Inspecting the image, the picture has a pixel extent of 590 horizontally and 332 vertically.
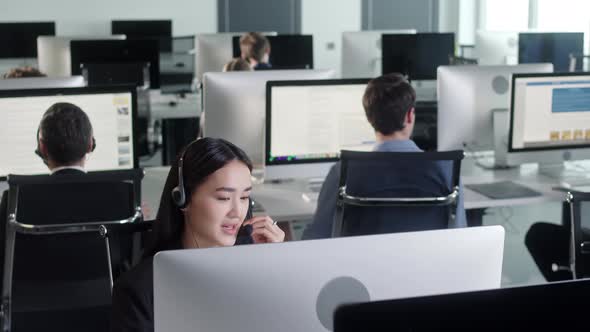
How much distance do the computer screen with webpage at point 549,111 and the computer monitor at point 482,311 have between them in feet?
9.19

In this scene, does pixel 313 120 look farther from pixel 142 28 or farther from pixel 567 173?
pixel 142 28

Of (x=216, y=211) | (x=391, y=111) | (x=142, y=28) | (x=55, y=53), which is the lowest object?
(x=216, y=211)

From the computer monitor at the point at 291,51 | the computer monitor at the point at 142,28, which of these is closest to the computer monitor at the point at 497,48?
the computer monitor at the point at 291,51

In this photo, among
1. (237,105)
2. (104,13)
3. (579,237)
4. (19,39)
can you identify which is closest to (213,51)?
(19,39)

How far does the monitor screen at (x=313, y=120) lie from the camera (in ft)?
11.1

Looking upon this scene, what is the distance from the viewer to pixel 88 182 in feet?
7.25

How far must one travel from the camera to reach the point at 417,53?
6.20 meters

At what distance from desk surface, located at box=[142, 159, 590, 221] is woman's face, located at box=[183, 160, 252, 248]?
1386 millimetres

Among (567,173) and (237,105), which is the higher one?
(237,105)

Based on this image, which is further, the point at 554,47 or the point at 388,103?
the point at 554,47

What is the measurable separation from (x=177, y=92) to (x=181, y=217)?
441cm

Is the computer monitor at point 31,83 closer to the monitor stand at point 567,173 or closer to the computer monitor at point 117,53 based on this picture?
the computer monitor at point 117,53

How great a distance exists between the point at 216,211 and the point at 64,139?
120cm

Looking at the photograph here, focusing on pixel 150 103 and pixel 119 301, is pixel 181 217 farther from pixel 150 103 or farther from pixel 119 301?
pixel 150 103
